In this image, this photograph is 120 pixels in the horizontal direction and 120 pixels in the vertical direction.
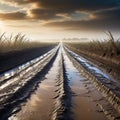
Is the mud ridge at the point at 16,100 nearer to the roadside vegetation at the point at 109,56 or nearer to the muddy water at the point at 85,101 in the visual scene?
the muddy water at the point at 85,101

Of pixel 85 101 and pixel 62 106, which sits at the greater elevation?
pixel 62 106

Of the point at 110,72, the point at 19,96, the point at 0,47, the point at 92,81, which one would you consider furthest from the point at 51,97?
the point at 0,47

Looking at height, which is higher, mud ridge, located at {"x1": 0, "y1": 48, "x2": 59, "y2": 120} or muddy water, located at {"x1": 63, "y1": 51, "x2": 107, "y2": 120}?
mud ridge, located at {"x1": 0, "y1": 48, "x2": 59, "y2": 120}

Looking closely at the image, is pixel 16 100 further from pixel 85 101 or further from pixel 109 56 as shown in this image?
pixel 109 56

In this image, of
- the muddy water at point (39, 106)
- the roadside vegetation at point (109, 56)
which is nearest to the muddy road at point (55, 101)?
the muddy water at point (39, 106)

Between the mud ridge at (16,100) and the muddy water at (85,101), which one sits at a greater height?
the mud ridge at (16,100)

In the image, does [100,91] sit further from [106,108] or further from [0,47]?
[0,47]

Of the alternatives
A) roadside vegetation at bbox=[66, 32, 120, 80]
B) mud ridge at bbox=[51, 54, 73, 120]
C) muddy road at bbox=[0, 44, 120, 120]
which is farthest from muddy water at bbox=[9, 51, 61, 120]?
roadside vegetation at bbox=[66, 32, 120, 80]

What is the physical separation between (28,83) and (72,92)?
259cm

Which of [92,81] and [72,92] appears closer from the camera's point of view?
[72,92]

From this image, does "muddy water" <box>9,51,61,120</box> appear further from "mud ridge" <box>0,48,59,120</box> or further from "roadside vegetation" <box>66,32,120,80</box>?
"roadside vegetation" <box>66,32,120,80</box>

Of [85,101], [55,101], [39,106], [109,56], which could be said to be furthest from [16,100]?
[109,56]

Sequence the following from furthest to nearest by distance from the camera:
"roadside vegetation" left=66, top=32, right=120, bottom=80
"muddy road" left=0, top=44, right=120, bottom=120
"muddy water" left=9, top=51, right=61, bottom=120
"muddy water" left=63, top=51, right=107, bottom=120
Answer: "roadside vegetation" left=66, top=32, right=120, bottom=80, "muddy water" left=63, top=51, right=107, bottom=120, "muddy road" left=0, top=44, right=120, bottom=120, "muddy water" left=9, top=51, right=61, bottom=120

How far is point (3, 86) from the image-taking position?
1275cm
